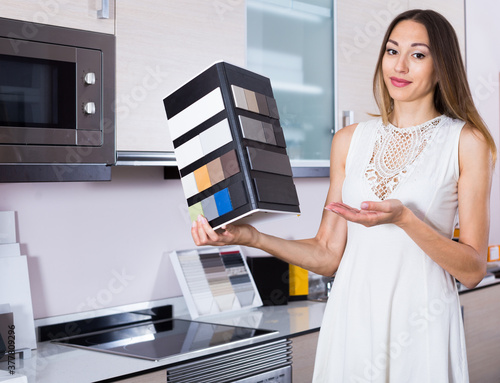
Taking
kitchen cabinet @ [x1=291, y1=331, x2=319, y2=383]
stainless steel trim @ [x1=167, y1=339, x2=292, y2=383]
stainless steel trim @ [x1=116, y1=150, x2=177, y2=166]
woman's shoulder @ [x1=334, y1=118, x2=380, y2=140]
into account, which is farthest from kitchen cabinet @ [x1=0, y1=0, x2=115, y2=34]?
kitchen cabinet @ [x1=291, y1=331, x2=319, y2=383]

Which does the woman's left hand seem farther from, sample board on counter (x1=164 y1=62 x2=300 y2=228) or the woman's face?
the woman's face

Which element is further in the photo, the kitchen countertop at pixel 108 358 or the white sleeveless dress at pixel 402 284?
the kitchen countertop at pixel 108 358

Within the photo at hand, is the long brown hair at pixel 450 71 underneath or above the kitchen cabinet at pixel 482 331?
above

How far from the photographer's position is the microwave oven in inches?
63.3

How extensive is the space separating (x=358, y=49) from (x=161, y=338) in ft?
4.33

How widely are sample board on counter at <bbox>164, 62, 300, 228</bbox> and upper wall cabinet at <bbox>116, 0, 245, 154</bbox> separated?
60 centimetres

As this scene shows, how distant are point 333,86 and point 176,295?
3.21ft

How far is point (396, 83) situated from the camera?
4.82 feet

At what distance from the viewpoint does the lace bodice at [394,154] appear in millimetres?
1450

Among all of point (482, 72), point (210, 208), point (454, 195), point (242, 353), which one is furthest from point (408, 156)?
point (482, 72)

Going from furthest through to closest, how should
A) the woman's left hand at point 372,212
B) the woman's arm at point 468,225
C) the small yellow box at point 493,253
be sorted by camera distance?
the small yellow box at point 493,253, the woman's arm at point 468,225, the woman's left hand at point 372,212

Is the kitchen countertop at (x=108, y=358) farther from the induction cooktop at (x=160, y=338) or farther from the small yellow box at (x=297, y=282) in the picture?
the small yellow box at (x=297, y=282)

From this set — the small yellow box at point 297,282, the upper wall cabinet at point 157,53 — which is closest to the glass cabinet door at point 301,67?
the upper wall cabinet at point 157,53

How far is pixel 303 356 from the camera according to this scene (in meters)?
2.08
